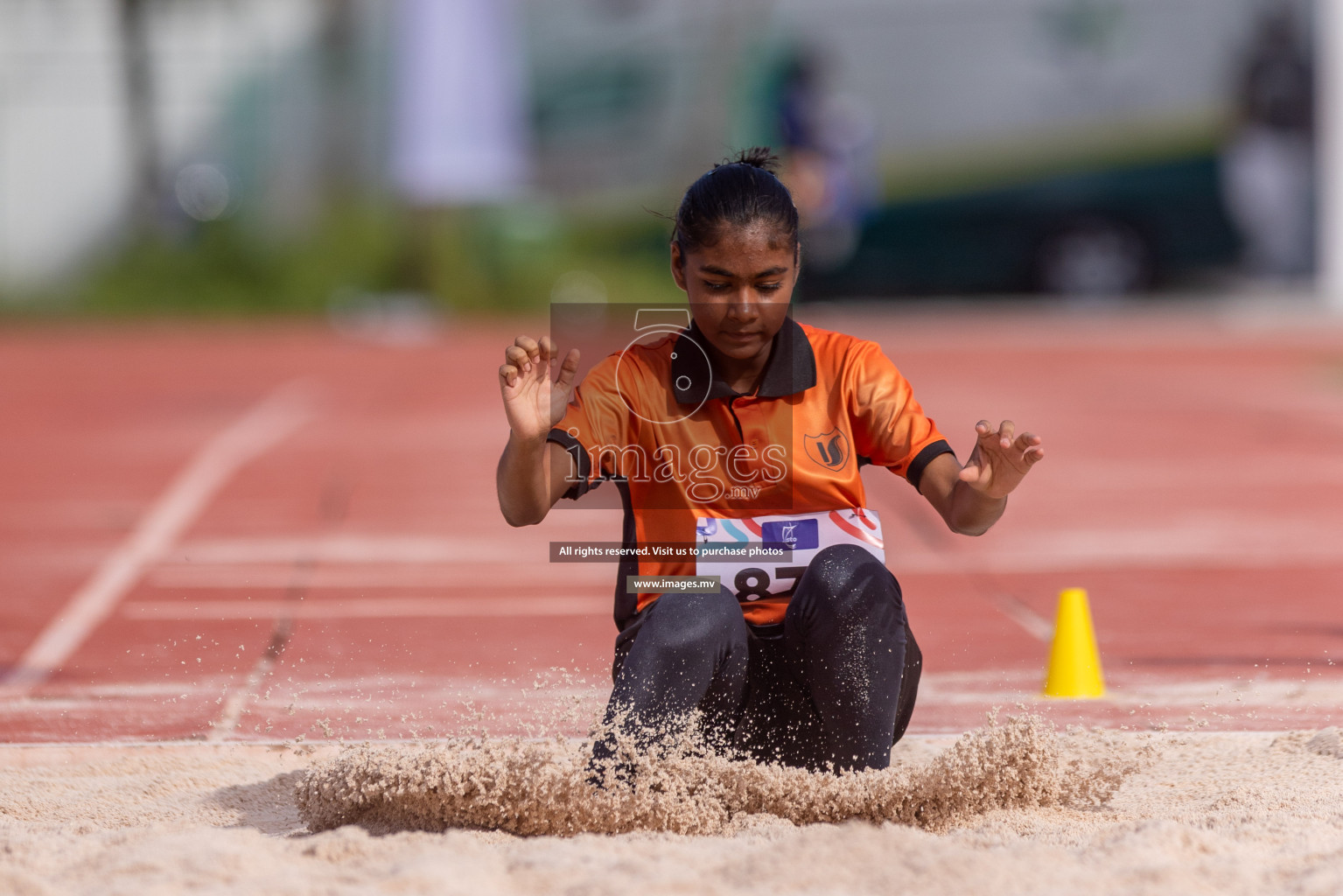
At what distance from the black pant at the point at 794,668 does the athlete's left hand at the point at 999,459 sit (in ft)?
0.86

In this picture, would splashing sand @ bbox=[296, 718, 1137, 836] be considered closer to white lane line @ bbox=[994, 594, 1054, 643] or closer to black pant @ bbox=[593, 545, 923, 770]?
black pant @ bbox=[593, 545, 923, 770]

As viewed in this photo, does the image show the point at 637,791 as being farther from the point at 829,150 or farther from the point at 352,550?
the point at 829,150

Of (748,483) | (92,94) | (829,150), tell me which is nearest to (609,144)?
(829,150)

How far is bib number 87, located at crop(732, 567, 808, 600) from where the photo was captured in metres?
3.44

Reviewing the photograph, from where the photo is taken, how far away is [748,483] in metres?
3.43

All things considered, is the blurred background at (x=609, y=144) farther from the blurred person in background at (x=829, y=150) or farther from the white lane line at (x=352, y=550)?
the white lane line at (x=352, y=550)

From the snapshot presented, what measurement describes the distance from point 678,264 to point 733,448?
1.29 ft

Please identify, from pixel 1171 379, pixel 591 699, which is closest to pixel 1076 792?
pixel 591 699

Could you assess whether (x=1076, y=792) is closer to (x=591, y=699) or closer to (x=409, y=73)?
(x=591, y=699)

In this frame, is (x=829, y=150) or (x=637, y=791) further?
(x=829, y=150)

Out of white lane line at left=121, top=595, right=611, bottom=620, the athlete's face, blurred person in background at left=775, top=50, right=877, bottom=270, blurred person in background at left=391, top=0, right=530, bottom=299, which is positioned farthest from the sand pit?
A: blurred person in background at left=391, top=0, right=530, bottom=299

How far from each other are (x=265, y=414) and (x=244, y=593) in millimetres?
6568

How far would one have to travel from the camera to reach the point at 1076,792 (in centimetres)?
371

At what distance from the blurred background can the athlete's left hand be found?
16454 millimetres
